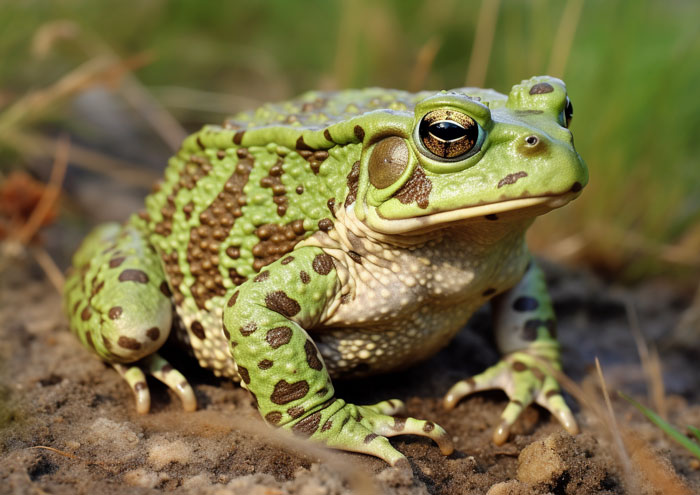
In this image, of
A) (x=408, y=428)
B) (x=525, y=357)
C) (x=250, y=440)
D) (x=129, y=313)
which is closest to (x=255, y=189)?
Answer: (x=129, y=313)

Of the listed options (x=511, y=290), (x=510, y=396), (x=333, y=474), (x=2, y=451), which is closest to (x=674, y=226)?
(x=511, y=290)

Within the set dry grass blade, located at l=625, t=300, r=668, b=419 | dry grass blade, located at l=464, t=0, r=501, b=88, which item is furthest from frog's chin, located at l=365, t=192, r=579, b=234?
dry grass blade, located at l=464, t=0, r=501, b=88

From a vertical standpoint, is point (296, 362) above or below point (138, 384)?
above

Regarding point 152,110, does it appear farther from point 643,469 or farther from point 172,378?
point 643,469

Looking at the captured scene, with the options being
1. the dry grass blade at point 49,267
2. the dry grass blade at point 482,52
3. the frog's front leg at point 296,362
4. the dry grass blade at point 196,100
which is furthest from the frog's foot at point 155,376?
the dry grass blade at point 196,100

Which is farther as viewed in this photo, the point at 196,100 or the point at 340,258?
the point at 196,100
